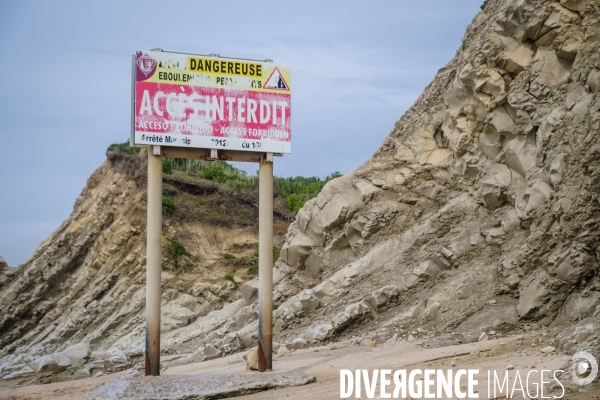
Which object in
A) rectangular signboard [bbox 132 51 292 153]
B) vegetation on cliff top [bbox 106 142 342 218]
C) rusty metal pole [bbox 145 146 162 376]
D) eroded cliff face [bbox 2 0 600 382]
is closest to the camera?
rusty metal pole [bbox 145 146 162 376]

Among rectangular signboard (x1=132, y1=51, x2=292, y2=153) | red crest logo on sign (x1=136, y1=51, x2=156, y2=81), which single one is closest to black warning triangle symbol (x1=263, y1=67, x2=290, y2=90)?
rectangular signboard (x1=132, y1=51, x2=292, y2=153)

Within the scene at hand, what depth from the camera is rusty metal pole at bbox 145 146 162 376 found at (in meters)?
13.6

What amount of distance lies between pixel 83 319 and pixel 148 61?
1872cm

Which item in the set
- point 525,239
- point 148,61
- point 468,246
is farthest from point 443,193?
point 148,61

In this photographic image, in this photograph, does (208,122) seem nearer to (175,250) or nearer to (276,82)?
(276,82)

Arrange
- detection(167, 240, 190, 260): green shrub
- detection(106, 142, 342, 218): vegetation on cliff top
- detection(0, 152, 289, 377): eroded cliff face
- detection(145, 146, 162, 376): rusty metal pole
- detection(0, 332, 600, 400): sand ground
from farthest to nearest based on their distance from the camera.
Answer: detection(106, 142, 342, 218): vegetation on cliff top
detection(167, 240, 190, 260): green shrub
detection(0, 152, 289, 377): eroded cliff face
detection(145, 146, 162, 376): rusty metal pole
detection(0, 332, 600, 400): sand ground

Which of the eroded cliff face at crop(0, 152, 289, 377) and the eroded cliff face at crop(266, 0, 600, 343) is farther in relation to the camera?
the eroded cliff face at crop(0, 152, 289, 377)

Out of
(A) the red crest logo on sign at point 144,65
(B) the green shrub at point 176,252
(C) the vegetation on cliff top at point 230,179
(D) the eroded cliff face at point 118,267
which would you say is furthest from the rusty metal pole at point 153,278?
(C) the vegetation on cliff top at point 230,179

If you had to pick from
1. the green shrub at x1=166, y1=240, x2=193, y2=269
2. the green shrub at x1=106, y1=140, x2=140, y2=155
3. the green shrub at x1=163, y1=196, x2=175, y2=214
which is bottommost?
the green shrub at x1=166, y1=240, x2=193, y2=269

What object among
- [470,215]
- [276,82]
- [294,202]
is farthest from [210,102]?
[294,202]

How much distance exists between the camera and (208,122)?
46.8ft

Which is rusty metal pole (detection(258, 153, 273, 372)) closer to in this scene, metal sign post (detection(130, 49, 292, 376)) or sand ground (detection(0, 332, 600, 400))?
metal sign post (detection(130, 49, 292, 376))

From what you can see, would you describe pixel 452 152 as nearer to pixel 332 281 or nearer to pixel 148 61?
pixel 332 281

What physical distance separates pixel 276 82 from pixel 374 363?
5413 millimetres
